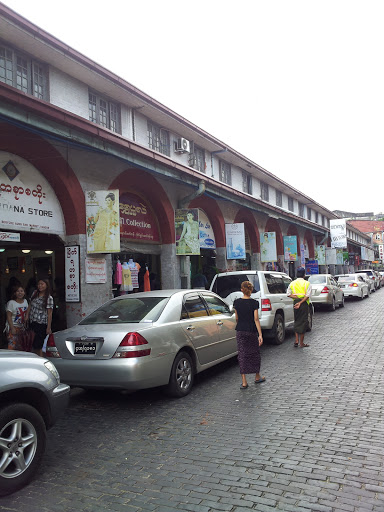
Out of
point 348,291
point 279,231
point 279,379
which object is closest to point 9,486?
point 279,379

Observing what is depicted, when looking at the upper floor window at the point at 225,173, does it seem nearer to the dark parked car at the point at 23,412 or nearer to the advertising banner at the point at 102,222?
the advertising banner at the point at 102,222

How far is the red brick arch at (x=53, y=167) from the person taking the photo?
866 cm

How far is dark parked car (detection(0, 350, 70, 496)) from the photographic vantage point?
134 inches

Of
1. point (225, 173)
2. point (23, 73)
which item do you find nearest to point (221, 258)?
point (225, 173)

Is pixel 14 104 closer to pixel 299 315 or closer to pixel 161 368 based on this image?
pixel 161 368

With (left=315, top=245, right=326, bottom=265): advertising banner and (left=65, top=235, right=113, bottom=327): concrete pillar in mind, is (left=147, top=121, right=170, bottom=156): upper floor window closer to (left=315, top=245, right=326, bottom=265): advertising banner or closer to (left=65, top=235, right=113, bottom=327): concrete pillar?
(left=65, top=235, right=113, bottom=327): concrete pillar

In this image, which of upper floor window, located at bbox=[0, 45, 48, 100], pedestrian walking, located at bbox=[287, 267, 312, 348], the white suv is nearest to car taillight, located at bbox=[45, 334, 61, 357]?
the white suv

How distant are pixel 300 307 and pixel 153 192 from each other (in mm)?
6112

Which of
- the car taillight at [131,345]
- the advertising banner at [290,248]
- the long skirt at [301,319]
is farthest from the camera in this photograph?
the advertising banner at [290,248]

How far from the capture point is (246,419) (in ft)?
16.5

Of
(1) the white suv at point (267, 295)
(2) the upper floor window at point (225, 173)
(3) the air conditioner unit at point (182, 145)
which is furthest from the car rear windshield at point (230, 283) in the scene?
(2) the upper floor window at point (225, 173)

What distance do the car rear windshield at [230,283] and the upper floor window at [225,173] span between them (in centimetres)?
1011

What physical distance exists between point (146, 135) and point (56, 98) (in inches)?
157

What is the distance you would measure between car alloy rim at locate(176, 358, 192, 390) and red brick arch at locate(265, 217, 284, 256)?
1839cm
